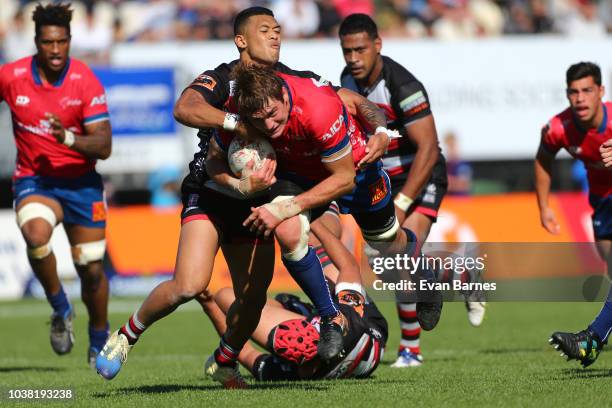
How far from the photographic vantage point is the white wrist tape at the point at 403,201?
10.3 m

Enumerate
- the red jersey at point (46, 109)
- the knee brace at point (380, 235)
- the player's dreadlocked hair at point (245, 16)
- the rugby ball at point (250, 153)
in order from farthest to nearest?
the red jersey at point (46, 109) → the knee brace at point (380, 235) → the player's dreadlocked hair at point (245, 16) → the rugby ball at point (250, 153)

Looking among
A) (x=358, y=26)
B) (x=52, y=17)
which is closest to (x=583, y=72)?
(x=358, y=26)

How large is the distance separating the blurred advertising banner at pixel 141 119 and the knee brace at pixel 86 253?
875 centimetres

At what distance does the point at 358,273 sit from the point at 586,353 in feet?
5.90

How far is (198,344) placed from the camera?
41.5ft

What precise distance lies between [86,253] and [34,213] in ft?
2.21

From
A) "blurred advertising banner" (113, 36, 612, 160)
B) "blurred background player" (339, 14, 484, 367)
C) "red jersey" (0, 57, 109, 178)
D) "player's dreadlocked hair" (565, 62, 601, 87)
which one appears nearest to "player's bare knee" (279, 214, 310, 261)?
"blurred background player" (339, 14, 484, 367)

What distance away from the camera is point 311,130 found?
287 inches

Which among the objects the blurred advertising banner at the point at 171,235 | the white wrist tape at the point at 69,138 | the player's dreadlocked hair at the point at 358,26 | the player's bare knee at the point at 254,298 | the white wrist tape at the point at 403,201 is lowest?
the blurred advertising banner at the point at 171,235

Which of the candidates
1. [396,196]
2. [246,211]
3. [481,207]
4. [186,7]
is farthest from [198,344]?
[186,7]

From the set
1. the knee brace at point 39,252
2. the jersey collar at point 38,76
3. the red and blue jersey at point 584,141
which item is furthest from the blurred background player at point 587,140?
the knee brace at point 39,252

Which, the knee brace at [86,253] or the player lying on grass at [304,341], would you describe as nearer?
the player lying on grass at [304,341]

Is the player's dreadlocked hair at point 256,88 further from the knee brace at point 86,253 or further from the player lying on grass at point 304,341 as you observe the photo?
the knee brace at point 86,253

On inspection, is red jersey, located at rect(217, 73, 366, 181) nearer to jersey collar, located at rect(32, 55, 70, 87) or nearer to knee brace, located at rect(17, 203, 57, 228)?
knee brace, located at rect(17, 203, 57, 228)
